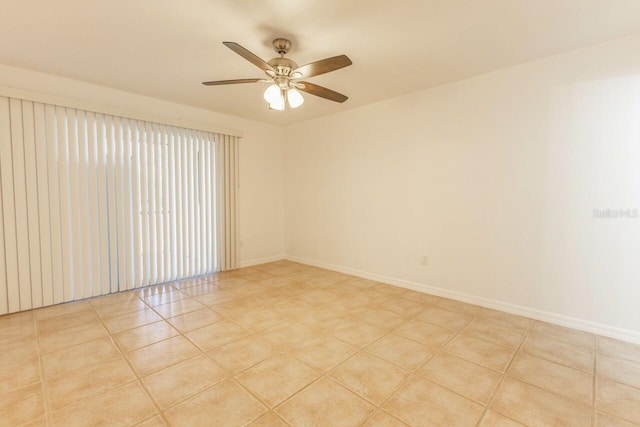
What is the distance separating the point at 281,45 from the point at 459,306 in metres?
3.15

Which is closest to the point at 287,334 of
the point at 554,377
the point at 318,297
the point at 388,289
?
the point at 318,297

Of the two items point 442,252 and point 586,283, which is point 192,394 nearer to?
point 442,252

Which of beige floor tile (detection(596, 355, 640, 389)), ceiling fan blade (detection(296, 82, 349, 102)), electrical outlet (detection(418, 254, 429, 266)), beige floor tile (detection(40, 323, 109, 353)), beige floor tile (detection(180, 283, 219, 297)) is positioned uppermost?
ceiling fan blade (detection(296, 82, 349, 102))

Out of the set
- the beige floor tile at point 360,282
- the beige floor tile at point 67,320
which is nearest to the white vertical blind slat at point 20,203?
the beige floor tile at point 67,320

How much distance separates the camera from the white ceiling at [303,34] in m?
1.96

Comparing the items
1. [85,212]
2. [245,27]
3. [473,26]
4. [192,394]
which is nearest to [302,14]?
[245,27]

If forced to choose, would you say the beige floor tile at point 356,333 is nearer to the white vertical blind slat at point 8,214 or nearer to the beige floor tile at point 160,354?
the beige floor tile at point 160,354

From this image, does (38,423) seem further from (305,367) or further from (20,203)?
(20,203)

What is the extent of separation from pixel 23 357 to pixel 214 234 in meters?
2.52

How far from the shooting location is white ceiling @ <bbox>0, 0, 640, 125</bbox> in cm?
196

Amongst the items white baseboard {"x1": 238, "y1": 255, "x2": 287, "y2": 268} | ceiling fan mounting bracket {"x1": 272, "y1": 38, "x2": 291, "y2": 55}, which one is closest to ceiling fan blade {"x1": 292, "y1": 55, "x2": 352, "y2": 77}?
ceiling fan mounting bracket {"x1": 272, "y1": 38, "x2": 291, "y2": 55}

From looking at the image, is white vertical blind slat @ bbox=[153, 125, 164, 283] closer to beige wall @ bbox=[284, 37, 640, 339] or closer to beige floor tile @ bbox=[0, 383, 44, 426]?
beige floor tile @ bbox=[0, 383, 44, 426]

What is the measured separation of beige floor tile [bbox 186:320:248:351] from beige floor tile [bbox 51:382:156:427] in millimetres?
593

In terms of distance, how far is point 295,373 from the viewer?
196 cm
